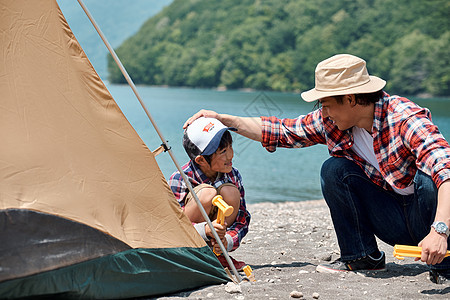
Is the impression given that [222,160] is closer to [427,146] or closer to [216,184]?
[216,184]

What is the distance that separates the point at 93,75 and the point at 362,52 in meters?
64.8

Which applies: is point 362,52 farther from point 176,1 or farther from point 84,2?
point 84,2

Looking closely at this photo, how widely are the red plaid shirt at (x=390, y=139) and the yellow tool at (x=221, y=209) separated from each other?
75 centimetres

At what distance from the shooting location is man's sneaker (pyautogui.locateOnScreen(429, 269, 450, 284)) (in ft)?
12.5

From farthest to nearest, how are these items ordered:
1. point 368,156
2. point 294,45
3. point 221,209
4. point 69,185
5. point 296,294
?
point 294,45, point 368,156, point 221,209, point 296,294, point 69,185

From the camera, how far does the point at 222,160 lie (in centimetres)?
407

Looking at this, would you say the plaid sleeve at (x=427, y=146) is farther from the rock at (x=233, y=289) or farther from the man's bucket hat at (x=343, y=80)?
the rock at (x=233, y=289)

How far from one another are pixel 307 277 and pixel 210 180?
3.23 ft

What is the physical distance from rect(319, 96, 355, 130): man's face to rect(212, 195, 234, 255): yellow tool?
933mm

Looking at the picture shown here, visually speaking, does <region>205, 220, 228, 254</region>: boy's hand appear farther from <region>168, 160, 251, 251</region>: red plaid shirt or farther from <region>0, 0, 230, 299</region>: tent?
<region>0, 0, 230, 299</region>: tent

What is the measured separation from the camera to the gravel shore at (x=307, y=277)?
139 inches

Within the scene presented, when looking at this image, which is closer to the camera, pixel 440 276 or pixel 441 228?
pixel 441 228

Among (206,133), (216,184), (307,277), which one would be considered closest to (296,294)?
(307,277)

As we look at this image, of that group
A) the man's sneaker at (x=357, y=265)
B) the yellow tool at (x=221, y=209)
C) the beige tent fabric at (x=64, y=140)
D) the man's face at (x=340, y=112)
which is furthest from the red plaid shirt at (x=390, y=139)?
the beige tent fabric at (x=64, y=140)
